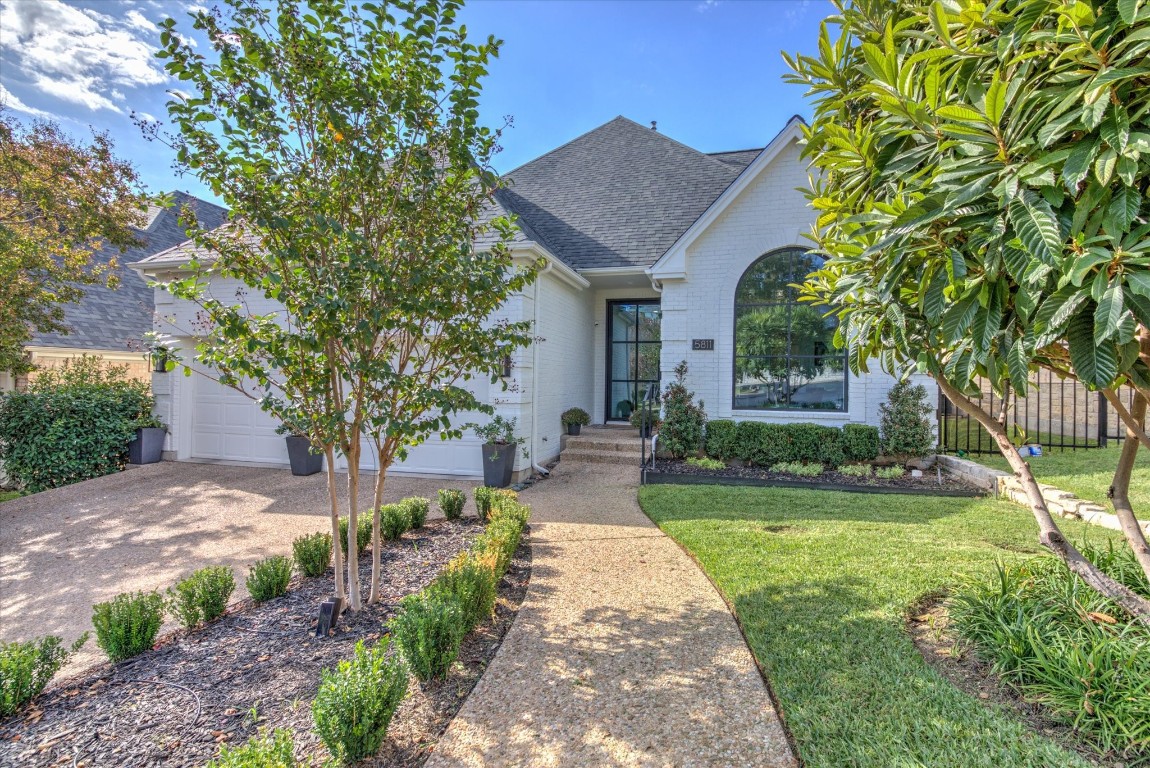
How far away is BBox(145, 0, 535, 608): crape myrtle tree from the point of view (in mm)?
2881

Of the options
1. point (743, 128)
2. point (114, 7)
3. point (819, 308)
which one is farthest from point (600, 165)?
point (114, 7)

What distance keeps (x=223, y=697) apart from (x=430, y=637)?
1.08 m

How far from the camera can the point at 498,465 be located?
7.49 m

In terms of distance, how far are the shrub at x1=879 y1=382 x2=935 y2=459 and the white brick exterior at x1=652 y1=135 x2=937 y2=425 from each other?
515mm

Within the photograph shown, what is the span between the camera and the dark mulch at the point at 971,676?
6.84 ft

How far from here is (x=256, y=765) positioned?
1618mm

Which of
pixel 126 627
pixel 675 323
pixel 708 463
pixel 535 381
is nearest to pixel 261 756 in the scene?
pixel 126 627

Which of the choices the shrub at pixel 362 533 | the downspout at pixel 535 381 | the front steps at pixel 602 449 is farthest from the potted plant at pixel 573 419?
the shrub at pixel 362 533

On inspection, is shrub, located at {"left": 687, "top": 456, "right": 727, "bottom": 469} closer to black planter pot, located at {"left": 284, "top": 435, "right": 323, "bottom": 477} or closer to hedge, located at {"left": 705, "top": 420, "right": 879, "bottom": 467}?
hedge, located at {"left": 705, "top": 420, "right": 879, "bottom": 467}

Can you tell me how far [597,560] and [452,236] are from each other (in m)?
3.05

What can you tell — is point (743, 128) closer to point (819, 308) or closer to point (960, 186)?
point (819, 308)

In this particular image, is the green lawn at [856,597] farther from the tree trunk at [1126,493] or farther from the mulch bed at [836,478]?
the tree trunk at [1126,493]

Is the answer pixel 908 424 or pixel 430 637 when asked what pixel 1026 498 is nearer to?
pixel 908 424

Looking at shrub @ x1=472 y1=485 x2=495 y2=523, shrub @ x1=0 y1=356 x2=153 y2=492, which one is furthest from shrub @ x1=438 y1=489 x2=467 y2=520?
shrub @ x1=0 y1=356 x2=153 y2=492
